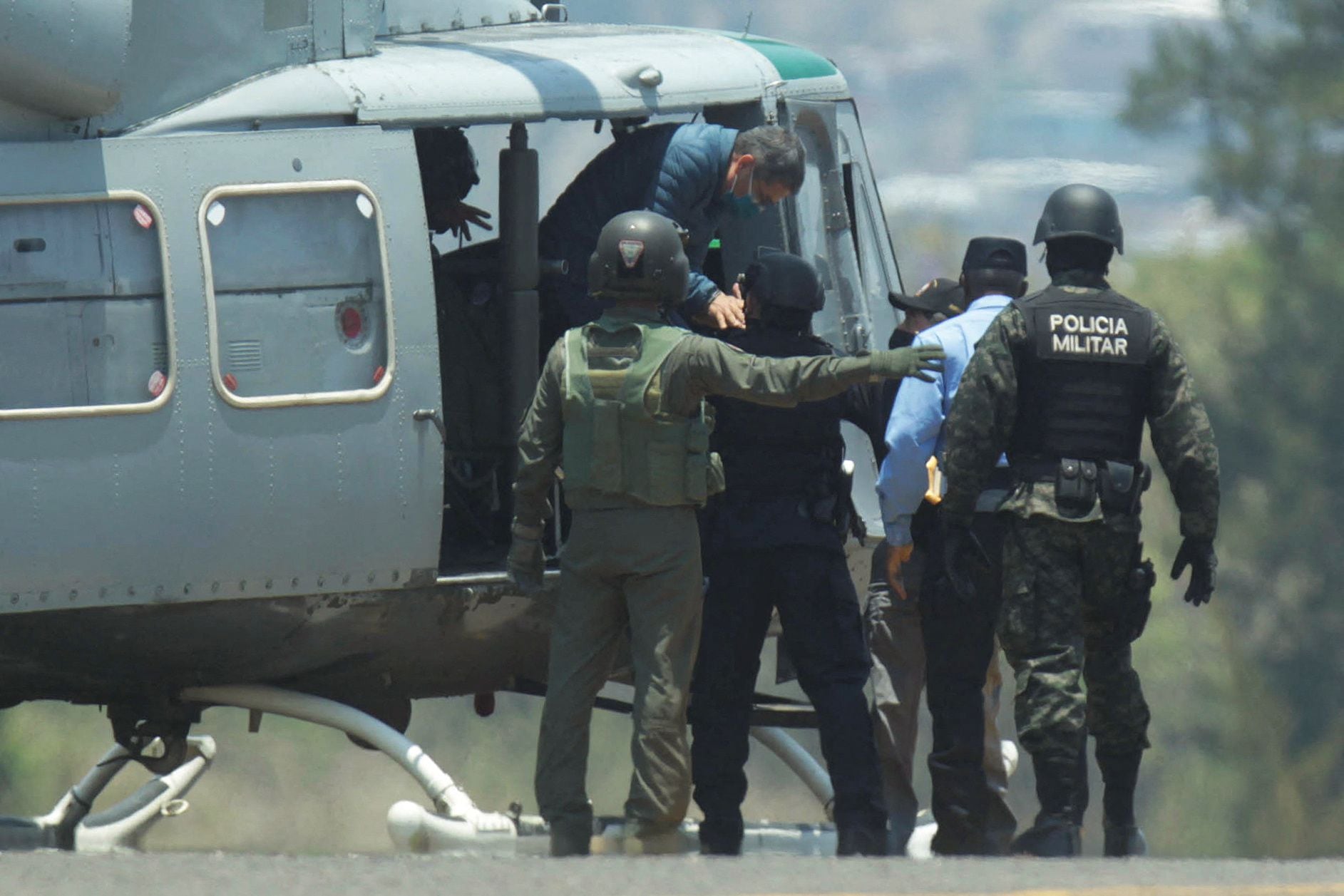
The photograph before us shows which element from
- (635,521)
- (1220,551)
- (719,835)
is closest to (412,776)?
Result: (719,835)

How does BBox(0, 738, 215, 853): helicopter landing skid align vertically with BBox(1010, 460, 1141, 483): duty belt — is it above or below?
below

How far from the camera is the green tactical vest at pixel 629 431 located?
646 cm

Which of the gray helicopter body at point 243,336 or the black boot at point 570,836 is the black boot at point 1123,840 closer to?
the black boot at point 570,836

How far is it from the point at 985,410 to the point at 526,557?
1470 mm

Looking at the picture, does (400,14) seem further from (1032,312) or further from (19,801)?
(19,801)

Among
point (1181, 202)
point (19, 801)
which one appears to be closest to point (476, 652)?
point (19, 801)

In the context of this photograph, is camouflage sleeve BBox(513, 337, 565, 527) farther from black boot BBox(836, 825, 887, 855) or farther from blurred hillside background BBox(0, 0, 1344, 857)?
blurred hillside background BBox(0, 0, 1344, 857)

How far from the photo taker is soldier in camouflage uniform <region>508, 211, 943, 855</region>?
646 cm

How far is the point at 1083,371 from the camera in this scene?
660cm

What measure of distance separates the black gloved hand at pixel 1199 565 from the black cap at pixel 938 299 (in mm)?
1609

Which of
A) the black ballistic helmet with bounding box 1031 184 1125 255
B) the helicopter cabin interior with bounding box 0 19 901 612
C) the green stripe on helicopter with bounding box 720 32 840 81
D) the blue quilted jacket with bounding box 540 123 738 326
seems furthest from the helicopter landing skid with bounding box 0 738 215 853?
the black ballistic helmet with bounding box 1031 184 1125 255

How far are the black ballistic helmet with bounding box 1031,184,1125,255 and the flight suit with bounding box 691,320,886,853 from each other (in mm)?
869

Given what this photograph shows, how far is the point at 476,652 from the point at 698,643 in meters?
1.28

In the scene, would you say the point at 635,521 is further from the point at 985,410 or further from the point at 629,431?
the point at 985,410
